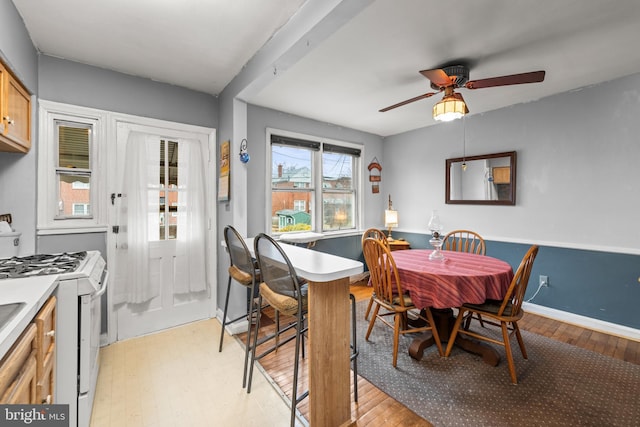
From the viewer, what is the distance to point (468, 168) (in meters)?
3.65

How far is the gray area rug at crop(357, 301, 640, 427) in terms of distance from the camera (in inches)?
61.4

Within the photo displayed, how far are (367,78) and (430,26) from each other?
31.3 inches

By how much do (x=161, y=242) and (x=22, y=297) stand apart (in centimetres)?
162

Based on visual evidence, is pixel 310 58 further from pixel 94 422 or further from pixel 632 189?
pixel 632 189

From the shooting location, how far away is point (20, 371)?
911mm

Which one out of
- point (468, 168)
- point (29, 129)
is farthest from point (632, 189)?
point (29, 129)

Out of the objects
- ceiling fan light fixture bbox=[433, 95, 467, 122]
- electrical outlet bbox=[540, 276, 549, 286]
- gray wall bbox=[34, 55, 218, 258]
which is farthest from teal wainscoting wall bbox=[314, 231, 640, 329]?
gray wall bbox=[34, 55, 218, 258]

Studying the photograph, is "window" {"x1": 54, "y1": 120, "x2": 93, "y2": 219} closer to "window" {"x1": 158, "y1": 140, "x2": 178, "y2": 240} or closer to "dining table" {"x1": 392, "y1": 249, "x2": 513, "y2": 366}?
"window" {"x1": 158, "y1": 140, "x2": 178, "y2": 240}

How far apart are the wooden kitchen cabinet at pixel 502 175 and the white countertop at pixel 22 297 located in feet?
13.6

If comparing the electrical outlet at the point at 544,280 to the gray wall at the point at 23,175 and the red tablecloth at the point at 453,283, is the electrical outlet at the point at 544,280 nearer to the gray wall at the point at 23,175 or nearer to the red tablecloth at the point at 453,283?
the red tablecloth at the point at 453,283

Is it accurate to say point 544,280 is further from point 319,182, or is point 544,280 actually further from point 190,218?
point 190,218

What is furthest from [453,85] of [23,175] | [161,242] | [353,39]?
[23,175]

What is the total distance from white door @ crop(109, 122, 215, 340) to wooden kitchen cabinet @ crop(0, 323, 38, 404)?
5.29 feet

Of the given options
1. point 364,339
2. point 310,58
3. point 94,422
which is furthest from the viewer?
point 364,339
